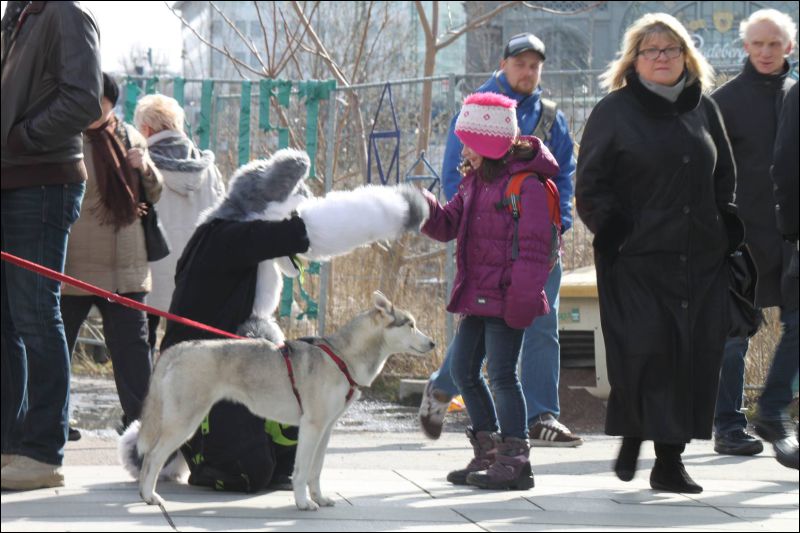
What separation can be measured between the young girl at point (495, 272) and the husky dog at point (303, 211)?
0.83 ft

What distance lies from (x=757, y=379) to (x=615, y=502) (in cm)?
382

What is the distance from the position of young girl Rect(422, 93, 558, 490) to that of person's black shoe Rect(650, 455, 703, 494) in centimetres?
58

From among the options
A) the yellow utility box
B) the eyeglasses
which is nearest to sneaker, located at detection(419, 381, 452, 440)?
the yellow utility box

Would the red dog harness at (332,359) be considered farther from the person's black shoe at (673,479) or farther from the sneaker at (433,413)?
the sneaker at (433,413)

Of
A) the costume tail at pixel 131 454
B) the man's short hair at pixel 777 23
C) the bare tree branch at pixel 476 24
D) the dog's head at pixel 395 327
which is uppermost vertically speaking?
the bare tree branch at pixel 476 24

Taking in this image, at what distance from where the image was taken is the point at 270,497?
6.28 meters

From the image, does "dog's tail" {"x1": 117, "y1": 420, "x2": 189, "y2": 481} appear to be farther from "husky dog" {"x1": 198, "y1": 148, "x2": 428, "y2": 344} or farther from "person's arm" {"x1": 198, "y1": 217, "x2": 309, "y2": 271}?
"person's arm" {"x1": 198, "y1": 217, "x2": 309, "y2": 271}

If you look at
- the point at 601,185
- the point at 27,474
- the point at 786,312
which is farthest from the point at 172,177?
the point at 786,312

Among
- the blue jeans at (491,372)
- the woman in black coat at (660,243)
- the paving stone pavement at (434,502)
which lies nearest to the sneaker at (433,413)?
the paving stone pavement at (434,502)

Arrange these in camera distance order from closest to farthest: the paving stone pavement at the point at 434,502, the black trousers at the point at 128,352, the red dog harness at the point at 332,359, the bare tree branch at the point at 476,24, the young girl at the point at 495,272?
the paving stone pavement at the point at 434,502
the red dog harness at the point at 332,359
the young girl at the point at 495,272
the black trousers at the point at 128,352
the bare tree branch at the point at 476,24

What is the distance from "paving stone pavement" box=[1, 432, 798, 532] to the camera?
553cm

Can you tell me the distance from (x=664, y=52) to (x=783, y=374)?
58.7 inches

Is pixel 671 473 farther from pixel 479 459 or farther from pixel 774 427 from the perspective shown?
pixel 479 459

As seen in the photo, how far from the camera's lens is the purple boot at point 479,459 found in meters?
6.79
